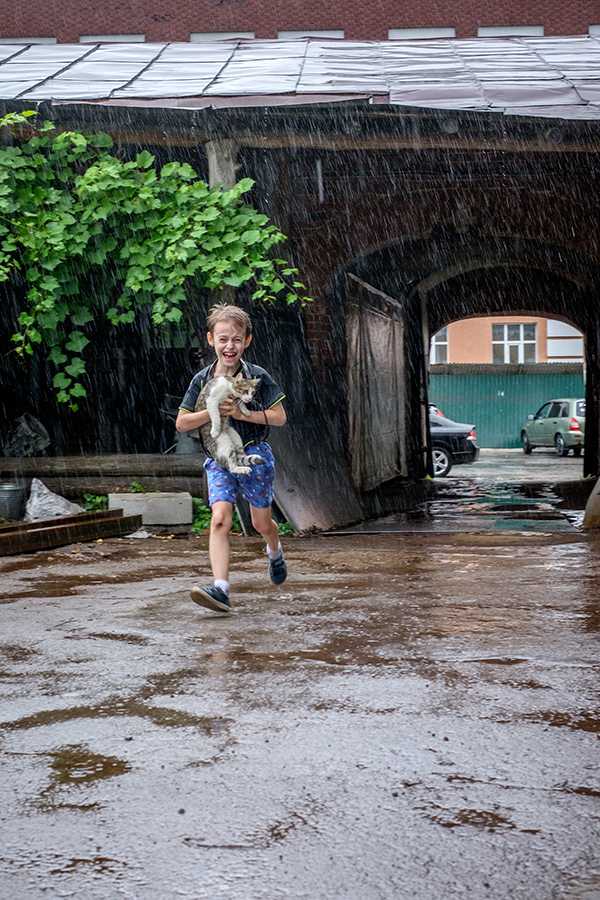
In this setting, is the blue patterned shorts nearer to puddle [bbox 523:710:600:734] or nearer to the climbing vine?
puddle [bbox 523:710:600:734]

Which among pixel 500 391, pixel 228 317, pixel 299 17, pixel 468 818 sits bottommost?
pixel 468 818

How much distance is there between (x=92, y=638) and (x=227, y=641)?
2.08 feet

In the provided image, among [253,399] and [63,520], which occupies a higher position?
[253,399]

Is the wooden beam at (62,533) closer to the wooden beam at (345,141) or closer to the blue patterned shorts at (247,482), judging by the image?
the blue patterned shorts at (247,482)

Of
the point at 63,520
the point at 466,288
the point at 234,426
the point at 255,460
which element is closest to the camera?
the point at 255,460

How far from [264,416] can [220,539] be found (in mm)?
657

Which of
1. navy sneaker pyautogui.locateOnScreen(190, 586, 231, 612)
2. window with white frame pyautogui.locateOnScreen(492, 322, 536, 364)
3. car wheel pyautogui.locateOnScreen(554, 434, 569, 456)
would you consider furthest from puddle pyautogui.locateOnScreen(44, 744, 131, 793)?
window with white frame pyautogui.locateOnScreen(492, 322, 536, 364)

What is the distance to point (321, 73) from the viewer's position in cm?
804

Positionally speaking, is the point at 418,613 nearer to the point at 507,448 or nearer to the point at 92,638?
the point at 92,638

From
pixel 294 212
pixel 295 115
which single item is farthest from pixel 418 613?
pixel 294 212

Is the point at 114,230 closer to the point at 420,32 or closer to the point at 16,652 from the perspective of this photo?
the point at 16,652

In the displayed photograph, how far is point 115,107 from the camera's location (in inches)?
289

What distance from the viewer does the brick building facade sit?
19328mm

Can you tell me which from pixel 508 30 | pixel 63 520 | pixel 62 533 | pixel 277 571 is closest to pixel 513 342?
pixel 508 30
